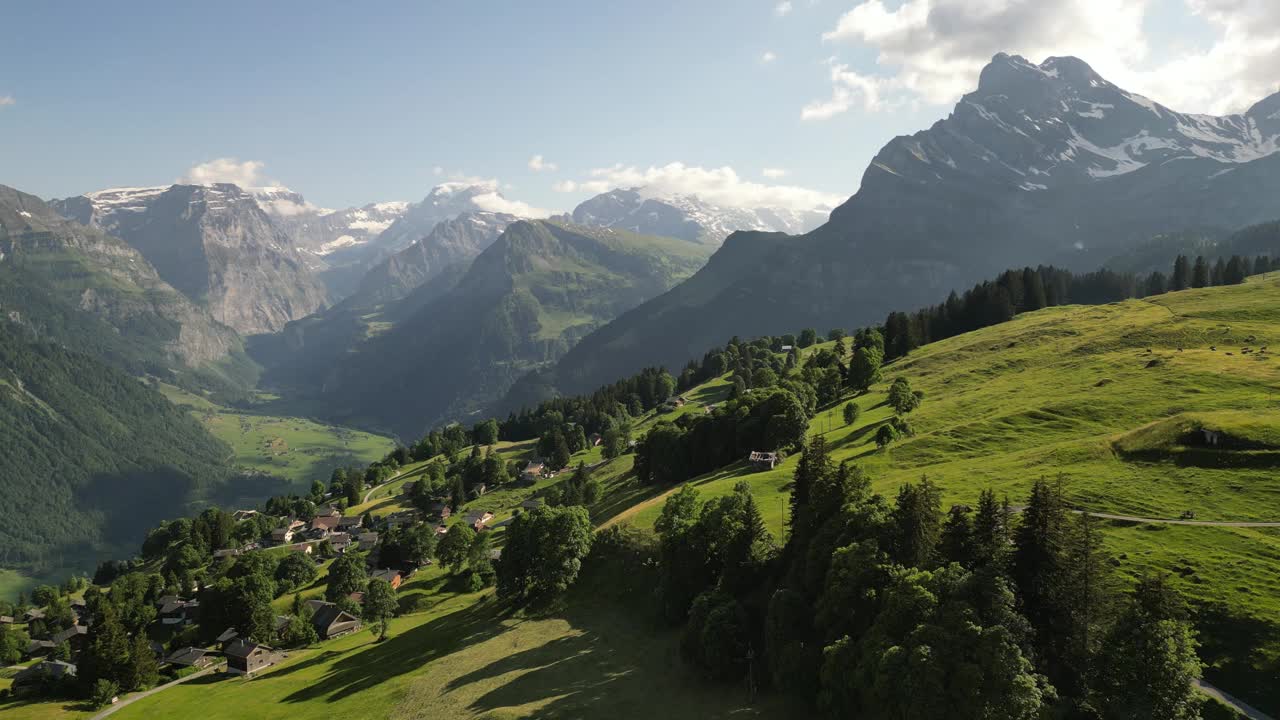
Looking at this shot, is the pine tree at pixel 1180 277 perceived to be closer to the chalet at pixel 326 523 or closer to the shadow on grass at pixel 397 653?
the shadow on grass at pixel 397 653

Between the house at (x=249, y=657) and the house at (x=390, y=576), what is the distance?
943 inches

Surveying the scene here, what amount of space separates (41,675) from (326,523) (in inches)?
3536

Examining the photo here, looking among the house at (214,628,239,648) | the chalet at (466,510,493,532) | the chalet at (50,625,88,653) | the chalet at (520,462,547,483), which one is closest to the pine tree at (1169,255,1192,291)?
the chalet at (520,462,547,483)

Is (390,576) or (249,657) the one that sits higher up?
(390,576)

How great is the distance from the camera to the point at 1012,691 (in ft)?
112

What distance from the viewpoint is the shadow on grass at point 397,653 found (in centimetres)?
7000

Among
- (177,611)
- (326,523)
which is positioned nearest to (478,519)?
(177,611)

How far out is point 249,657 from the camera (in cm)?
9200

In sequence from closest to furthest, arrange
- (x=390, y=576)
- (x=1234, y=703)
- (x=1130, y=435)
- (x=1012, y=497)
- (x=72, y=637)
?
(x=1234, y=703) < (x=1012, y=497) < (x=1130, y=435) < (x=390, y=576) < (x=72, y=637)

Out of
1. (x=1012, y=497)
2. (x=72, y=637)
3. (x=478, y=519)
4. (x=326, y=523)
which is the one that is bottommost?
(x=72, y=637)

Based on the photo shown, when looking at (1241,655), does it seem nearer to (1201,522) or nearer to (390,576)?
(1201,522)

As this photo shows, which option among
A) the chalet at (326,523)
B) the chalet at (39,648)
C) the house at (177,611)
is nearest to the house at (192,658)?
the house at (177,611)

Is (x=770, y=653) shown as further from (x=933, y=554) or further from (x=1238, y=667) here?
(x=1238, y=667)

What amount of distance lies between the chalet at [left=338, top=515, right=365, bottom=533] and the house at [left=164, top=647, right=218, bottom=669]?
7613cm
